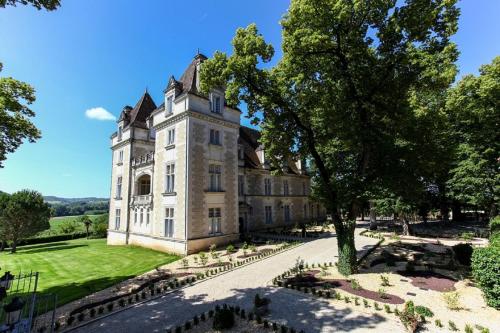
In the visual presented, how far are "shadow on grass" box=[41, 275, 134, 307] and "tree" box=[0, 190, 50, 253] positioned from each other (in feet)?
94.8

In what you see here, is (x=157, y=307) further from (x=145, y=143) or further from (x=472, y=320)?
(x=145, y=143)

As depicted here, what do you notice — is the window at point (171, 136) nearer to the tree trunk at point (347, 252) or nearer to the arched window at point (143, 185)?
the arched window at point (143, 185)

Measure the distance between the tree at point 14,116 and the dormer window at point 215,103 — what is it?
576 inches

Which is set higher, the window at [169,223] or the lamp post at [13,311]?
the window at [169,223]

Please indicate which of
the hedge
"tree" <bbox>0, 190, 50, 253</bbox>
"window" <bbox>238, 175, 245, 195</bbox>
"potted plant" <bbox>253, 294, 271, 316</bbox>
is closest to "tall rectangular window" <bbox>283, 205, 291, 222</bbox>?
"window" <bbox>238, 175, 245, 195</bbox>

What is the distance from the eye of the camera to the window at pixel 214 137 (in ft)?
83.2

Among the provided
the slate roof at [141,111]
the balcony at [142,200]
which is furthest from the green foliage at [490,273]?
the slate roof at [141,111]

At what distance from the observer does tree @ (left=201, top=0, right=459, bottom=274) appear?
12320 mm

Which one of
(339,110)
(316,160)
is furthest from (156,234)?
(339,110)

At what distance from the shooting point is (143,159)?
2905 centimetres

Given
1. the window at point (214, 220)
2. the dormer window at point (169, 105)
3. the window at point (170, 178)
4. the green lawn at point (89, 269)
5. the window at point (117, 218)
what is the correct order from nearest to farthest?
the green lawn at point (89, 269), the window at point (214, 220), the window at point (170, 178), the dormer window at point (169, 105), the window at point (117, 218)

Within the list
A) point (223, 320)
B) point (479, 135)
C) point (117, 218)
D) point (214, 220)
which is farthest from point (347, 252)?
point (117, 218)

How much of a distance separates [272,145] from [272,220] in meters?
20.1

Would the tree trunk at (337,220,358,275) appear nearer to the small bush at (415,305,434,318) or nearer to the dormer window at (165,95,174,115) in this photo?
the small bush at (415,305,434,318)
